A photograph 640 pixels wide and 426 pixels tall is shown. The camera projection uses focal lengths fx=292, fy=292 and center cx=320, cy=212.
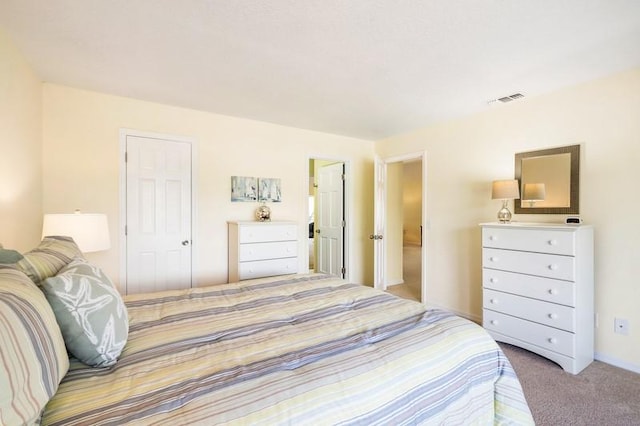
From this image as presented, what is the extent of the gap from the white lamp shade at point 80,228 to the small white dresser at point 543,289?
327 centimetres

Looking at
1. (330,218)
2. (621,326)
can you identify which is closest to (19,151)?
(330,218)

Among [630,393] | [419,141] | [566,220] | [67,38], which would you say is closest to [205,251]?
[67,38]

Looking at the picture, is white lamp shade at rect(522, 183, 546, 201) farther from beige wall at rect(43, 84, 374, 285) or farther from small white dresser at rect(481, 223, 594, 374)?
beige wall at rect(43, 84, 374, 285)

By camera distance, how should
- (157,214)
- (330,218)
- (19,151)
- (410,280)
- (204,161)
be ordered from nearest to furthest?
1. (19,151)
2. (157,214)
3. (204,161)
4. (330,218)
5. (410,280)

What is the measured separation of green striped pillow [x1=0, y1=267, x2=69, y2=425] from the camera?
619 millimetres

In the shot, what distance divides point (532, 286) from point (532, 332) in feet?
1.28

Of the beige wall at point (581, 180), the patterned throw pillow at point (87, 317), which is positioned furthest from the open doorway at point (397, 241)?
the patterned throw pillow at point (87, 317)

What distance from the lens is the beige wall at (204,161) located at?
2666mm

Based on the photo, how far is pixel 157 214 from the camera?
3.06 metres

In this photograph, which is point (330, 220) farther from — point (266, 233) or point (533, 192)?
point (533, 192)

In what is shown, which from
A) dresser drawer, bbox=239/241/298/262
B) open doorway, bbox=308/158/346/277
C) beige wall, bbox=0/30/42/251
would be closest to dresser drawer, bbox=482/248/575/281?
dresser drawer, bbox=239/241/298/262

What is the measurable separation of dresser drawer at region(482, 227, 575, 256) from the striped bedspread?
144 cm

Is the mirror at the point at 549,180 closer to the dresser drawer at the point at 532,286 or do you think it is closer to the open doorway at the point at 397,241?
the dresser drawer at the point at 532,286

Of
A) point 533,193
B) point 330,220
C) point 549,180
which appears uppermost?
point 549,180
